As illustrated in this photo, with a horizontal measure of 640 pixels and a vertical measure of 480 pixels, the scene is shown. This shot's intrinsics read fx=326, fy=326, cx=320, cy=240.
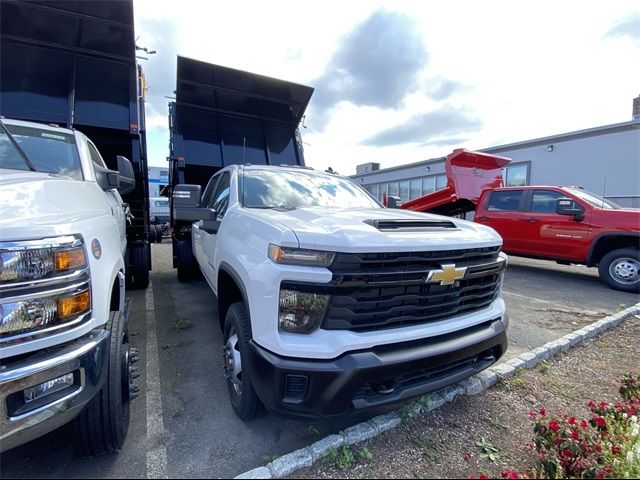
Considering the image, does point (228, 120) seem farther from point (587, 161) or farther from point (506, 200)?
point (587, 161)

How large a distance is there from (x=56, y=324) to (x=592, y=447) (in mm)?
2780

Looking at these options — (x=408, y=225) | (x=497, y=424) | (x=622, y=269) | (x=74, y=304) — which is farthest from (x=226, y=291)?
(x=622, y=269)

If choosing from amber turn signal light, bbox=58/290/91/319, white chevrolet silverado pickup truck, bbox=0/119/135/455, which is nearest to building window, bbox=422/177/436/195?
white chevrolet silverado pickup truck, bbox=0/119/135/455

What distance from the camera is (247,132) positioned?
269 inches

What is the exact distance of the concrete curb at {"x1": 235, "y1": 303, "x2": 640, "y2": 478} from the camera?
1.71m

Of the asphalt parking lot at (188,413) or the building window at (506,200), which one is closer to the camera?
the asphalt parking lot at (188,413)

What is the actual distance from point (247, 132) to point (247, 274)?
18.0 ft

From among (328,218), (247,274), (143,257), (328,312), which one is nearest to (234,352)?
(247,274)

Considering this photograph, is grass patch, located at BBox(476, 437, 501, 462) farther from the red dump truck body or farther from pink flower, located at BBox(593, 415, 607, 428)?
the red dump truck body

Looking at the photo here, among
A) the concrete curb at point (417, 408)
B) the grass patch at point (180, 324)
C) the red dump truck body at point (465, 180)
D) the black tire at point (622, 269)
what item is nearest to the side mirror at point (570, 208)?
the black tire at point (622, 269)

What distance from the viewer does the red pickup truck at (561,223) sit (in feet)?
18.9

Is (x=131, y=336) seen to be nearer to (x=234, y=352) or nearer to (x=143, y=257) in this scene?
(x=143, y=257)

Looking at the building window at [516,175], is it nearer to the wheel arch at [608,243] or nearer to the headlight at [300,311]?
the wheel arch at [608,243]

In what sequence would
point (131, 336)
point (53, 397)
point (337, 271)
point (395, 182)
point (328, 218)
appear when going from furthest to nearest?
point (395, 182) → point (131, 336) → point (328, 218) → point (337, 271) → point (53, 397)
